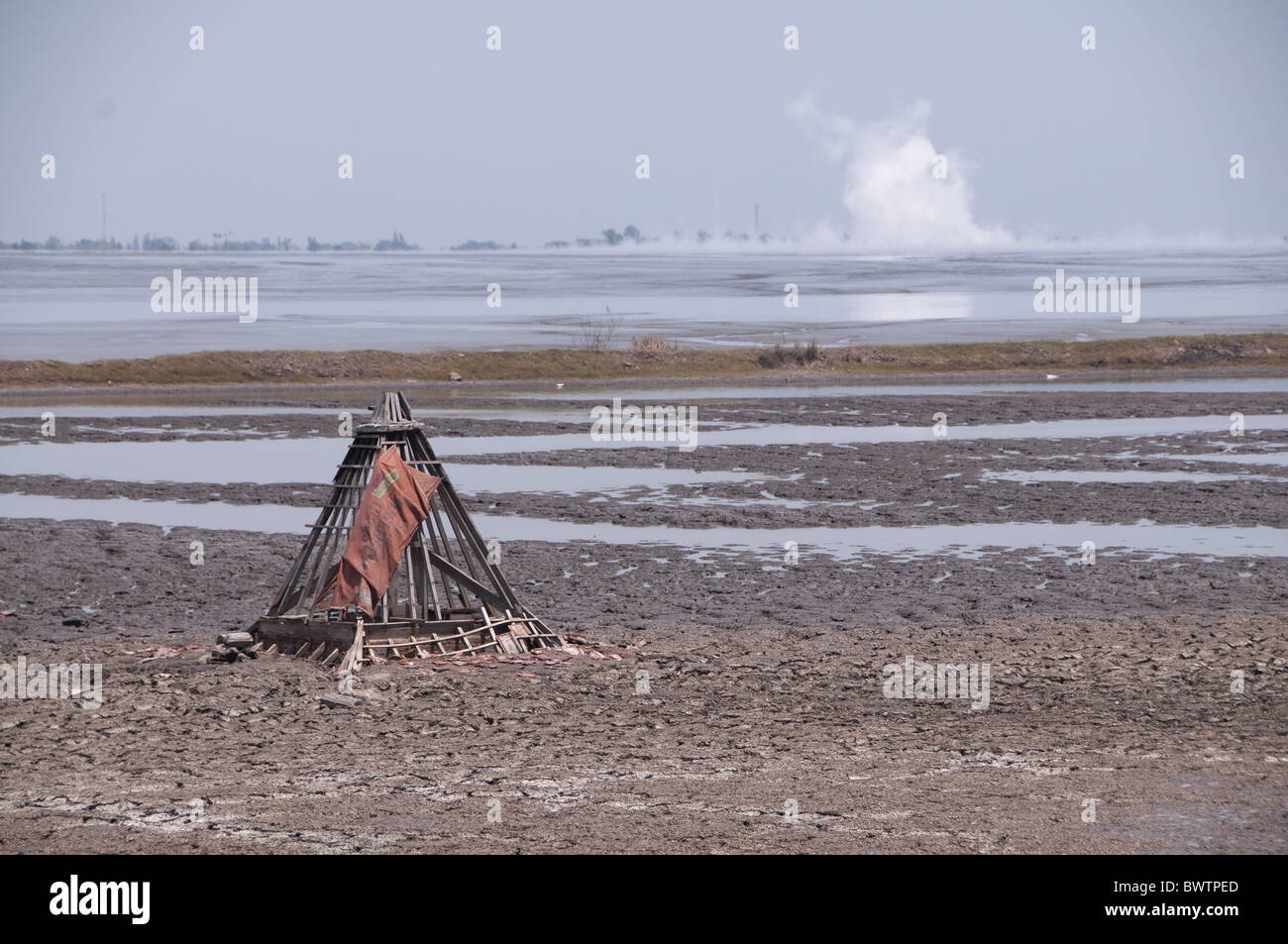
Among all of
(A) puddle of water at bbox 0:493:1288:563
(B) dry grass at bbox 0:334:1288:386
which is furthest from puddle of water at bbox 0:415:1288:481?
(B) dry grass at bbox 0:334:1288:386

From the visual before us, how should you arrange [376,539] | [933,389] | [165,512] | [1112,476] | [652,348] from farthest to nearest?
[652,348]
[933,389]
[1112,476]
[165,512]
[376,539]

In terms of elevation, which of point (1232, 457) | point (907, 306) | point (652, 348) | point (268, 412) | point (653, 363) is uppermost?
point (907, 306)

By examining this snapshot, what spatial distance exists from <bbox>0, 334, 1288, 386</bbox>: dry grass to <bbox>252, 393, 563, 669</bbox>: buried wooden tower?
26799mm

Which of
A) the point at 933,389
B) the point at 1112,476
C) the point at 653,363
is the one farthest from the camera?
the point at 653,363

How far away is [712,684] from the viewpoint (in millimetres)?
10234

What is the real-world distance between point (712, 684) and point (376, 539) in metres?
2.50

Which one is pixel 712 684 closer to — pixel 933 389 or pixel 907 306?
pixel 933 389

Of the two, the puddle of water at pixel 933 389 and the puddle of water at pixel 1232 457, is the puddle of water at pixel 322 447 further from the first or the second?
the puddle of water at pixel 933 389

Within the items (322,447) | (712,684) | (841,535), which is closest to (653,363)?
(322,447)

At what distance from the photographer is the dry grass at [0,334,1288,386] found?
37.1m

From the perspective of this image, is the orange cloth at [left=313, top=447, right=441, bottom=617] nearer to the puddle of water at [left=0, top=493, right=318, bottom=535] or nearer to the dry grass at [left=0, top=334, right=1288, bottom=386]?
the puddle of water at [left=0, top=493, right=318, bottom=535]

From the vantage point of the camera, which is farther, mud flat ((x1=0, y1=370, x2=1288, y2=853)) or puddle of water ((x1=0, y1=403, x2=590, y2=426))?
puddle of water ((x1=0, y1=403, x2=590, y2=426))

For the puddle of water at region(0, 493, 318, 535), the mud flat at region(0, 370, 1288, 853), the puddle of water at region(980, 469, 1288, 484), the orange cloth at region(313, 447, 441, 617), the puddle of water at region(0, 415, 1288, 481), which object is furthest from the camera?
the puddle of water at region(0, 415, 1288, 481)
